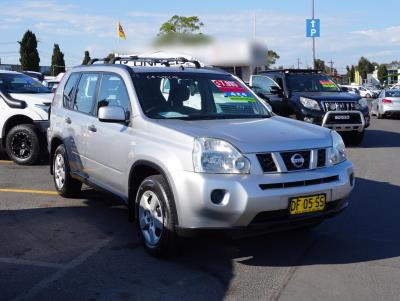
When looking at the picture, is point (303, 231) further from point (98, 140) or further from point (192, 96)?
point (98, 140)

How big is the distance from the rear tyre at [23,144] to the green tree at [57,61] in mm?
50715

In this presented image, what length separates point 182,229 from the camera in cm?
436

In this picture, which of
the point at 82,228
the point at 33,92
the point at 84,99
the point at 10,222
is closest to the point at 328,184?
the point at 82,228

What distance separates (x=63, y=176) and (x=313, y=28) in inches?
783

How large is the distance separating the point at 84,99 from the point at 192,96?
147 centimetres

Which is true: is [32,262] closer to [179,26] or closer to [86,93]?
[86,93]

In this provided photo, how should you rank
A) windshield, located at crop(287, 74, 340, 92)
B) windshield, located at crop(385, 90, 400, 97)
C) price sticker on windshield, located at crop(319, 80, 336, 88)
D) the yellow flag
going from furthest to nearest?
the yellow flag < windshield, located at crop(385, 90, 400, 97) < price sticker on windshield, located at crop(319, 80, 336, 88) < windshield, located at crop(287, 74, 340, 92)

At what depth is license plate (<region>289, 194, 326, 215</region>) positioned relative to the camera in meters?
4.36

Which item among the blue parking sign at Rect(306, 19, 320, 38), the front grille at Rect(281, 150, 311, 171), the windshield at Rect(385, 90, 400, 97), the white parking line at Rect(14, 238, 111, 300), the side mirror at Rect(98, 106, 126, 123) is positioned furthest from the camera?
the blue parking sign at Rect(306, 19, 320, 38)

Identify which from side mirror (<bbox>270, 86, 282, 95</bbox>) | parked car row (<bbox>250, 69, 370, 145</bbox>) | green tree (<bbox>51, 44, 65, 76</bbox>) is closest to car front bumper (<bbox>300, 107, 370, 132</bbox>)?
parked car row (<bbox>250, 69, 370, 145</bbox>)

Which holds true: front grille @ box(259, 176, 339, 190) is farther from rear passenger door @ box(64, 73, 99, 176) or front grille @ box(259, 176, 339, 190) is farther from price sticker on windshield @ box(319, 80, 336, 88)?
price sticker on windshield @ box(319, 80, 336, 88)

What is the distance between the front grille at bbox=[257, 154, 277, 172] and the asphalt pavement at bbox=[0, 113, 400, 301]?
Answer: 0.78 m

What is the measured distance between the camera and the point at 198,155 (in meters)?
4.29

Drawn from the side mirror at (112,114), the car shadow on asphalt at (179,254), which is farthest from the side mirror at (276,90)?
the side mirror at (112,114)
